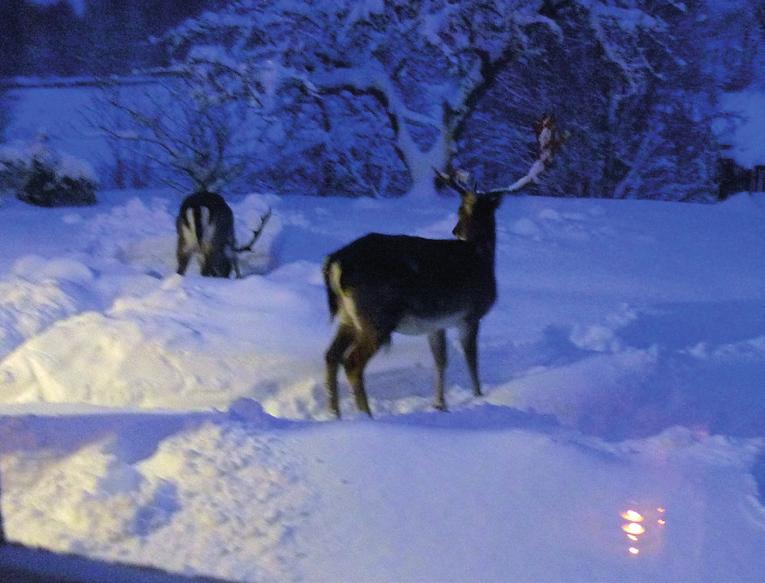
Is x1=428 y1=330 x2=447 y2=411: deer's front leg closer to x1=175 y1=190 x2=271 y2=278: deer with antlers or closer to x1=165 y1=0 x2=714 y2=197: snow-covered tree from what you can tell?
x1=175 y1=190 x2=271 y2=278: deer with antlers

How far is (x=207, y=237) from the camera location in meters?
9.73

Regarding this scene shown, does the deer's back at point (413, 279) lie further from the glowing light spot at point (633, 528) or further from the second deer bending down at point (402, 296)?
the glowing light spot at point (633, 528)

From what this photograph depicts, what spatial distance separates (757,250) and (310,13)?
9.68m

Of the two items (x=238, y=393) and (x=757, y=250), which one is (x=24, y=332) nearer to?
(x=238, y=393)

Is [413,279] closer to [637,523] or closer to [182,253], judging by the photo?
[637,523]

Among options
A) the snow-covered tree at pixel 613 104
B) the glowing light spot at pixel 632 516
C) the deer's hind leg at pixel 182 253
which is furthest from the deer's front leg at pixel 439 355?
the snow-covered tree at pixel 613 104

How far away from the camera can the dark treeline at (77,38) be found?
16500mm

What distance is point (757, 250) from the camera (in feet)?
35.5

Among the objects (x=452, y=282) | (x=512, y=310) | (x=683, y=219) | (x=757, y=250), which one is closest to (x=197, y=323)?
(x=452, y=282)

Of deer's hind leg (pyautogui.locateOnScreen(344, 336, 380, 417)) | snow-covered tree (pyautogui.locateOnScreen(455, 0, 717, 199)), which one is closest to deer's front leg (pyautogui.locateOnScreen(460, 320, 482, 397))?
deer's hind leg (pyautogui.locateOnScreen(344, 336, 380, 417))

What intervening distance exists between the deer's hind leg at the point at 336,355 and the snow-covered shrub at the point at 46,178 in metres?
9.56

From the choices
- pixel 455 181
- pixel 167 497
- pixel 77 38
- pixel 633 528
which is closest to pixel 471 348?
pixel 455 181

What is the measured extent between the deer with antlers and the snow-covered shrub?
190 inches

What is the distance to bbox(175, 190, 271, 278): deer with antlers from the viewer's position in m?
9.75
